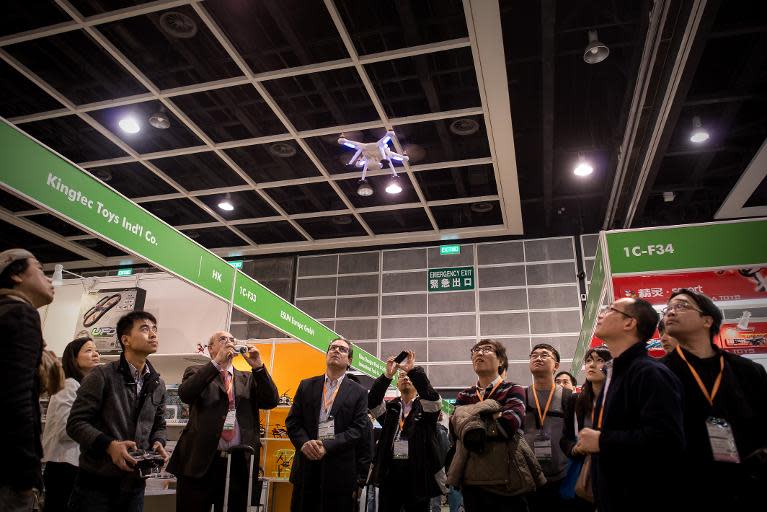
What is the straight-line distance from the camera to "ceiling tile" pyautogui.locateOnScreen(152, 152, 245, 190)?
1095cm

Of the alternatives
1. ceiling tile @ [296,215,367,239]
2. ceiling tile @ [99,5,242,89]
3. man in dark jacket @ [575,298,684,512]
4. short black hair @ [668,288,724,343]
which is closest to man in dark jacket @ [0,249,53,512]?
man in dark jacket @ [575,298,684,512]

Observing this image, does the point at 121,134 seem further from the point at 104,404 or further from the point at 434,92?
the point at 104,404

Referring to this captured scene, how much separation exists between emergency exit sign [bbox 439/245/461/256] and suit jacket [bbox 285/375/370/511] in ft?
34.8

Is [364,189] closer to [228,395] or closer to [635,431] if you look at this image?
[228,395]

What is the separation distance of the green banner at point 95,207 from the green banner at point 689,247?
128 inches

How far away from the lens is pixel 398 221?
44.9ft

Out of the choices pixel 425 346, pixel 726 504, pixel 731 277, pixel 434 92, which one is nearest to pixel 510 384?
pixel 726 504

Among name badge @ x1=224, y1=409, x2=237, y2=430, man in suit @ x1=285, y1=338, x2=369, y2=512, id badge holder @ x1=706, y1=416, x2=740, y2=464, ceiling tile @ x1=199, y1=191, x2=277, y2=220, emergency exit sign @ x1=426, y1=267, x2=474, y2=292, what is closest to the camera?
id badge holder @ x1=706, y1=416, x2=740, y2=464

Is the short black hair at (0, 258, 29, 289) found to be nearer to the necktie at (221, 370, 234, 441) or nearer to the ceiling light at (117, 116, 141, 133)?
the necktie at (221, 370, 234, 441)

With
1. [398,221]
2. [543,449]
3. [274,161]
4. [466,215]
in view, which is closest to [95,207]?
[543,449]

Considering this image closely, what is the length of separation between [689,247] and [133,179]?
11017mm

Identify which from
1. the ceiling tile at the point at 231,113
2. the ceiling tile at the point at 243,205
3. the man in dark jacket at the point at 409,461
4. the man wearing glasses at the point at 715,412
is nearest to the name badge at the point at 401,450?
the man in dark jacket at the point at 409,461

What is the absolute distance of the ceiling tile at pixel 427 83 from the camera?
335 inches

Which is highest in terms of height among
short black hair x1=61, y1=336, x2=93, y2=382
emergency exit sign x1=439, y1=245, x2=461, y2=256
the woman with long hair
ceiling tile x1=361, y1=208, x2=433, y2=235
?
ceiling tile x1=361, y1=208, x2=433, y2=235
